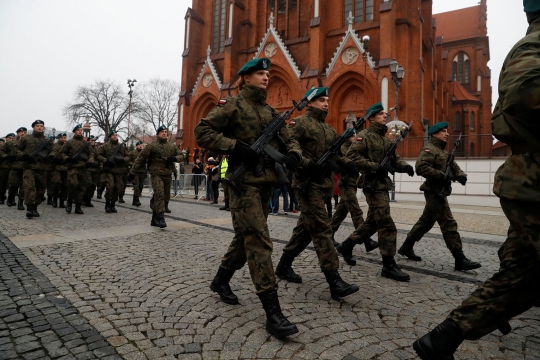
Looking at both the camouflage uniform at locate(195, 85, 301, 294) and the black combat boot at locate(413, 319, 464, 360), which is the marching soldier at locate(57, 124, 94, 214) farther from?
the black combat boot at locate(413, 319, 464, 360)

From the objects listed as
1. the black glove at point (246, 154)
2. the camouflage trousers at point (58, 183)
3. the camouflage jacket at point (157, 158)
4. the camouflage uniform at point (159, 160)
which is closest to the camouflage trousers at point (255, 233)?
the black glove at point (246, 154)

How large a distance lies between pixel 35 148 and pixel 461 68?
5390 centimetres

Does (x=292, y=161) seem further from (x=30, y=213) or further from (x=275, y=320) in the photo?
(x=30, y=213)

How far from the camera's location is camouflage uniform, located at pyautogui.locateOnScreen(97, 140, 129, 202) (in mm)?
11133

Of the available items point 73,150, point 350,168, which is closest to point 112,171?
point 73,150

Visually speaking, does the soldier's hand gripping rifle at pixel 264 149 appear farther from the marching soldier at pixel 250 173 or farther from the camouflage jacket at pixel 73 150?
the camouflage jacket at pixel 73 150

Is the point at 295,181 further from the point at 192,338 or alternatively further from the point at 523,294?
the point at 523,294

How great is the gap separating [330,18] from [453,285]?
28.5 meters

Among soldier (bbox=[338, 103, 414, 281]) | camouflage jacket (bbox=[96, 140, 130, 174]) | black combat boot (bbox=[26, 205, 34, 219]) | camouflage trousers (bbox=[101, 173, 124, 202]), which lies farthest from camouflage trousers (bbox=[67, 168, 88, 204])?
soldier (bbox=[338, 103, 414, 281])

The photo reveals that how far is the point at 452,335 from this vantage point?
2057 mm

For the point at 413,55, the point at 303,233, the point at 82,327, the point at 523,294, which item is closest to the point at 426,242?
the point at 303,233

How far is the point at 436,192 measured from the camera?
4996 millimetres

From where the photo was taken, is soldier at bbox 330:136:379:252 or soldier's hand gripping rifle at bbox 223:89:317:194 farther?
soldier at bbox 330:136:379:252

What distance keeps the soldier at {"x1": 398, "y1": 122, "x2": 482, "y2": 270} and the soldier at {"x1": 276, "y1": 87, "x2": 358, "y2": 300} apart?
142 centimetres
